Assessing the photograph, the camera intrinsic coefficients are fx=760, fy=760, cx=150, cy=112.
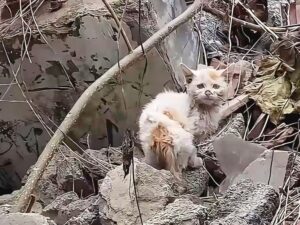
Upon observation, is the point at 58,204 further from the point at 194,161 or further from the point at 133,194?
the point at 194,161

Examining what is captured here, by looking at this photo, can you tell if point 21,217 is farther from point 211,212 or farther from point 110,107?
point 110,107

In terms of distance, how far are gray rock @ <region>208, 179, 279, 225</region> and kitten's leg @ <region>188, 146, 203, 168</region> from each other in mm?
630

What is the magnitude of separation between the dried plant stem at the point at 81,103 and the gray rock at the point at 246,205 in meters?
0.92

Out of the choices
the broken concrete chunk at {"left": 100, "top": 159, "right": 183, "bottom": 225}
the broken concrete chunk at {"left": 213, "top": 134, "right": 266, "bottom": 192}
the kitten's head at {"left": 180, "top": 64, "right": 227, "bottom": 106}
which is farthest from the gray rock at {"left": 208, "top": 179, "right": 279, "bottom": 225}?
the kitten's head at {"left": 180, "top": 64, "right": 227, "bottom": 106}

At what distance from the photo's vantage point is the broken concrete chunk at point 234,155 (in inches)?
167

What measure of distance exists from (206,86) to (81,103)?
765 mm

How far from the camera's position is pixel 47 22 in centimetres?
499

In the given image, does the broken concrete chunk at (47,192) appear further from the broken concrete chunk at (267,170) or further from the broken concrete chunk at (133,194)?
the broken concrete chunk at (267,170)

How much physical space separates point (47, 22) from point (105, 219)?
1.88 m

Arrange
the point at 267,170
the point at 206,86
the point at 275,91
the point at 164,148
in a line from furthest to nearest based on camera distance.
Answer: the point at 275,91, the point at 206,86, the point at 164,148, the point at 267,170

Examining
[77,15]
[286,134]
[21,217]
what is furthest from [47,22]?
[21,217]

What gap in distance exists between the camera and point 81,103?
14.1 ft

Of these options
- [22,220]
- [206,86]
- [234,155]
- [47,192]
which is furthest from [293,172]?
[22,220]

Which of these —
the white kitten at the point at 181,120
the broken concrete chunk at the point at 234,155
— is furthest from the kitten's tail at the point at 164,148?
the broken concrete chunk at the point at 234,155
